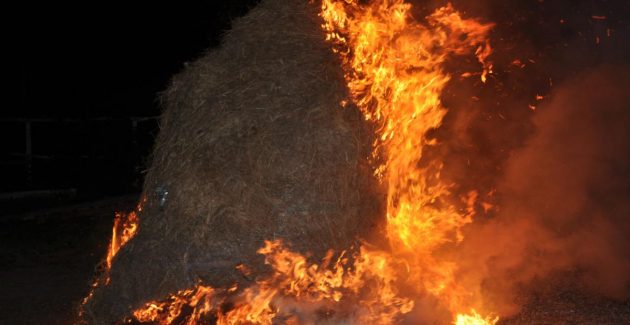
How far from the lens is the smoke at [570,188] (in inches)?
229

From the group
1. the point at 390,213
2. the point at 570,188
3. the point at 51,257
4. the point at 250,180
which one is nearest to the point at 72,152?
the point at 51,257

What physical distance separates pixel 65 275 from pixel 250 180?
273cm

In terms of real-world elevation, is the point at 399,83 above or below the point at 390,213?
above

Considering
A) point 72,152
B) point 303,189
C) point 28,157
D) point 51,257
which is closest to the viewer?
point 303,189

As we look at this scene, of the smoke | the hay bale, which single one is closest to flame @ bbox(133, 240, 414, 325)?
the hay bale

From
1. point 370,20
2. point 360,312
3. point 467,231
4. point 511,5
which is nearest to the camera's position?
point 360,312

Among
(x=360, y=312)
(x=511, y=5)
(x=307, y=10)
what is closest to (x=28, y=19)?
(x=307, y=10)

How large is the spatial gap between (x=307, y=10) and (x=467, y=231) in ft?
8.12

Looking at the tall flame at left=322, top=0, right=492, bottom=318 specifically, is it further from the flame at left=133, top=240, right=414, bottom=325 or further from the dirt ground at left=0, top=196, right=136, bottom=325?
the dirt ground at left=0, top=196, right=136, bottom=325

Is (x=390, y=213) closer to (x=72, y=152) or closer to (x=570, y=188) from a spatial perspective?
(x=570, y=188)

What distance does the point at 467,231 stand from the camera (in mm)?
5738

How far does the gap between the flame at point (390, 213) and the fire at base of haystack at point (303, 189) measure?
0.01m

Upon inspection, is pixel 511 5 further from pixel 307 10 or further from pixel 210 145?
pixel 210 145

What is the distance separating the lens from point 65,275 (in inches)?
248
